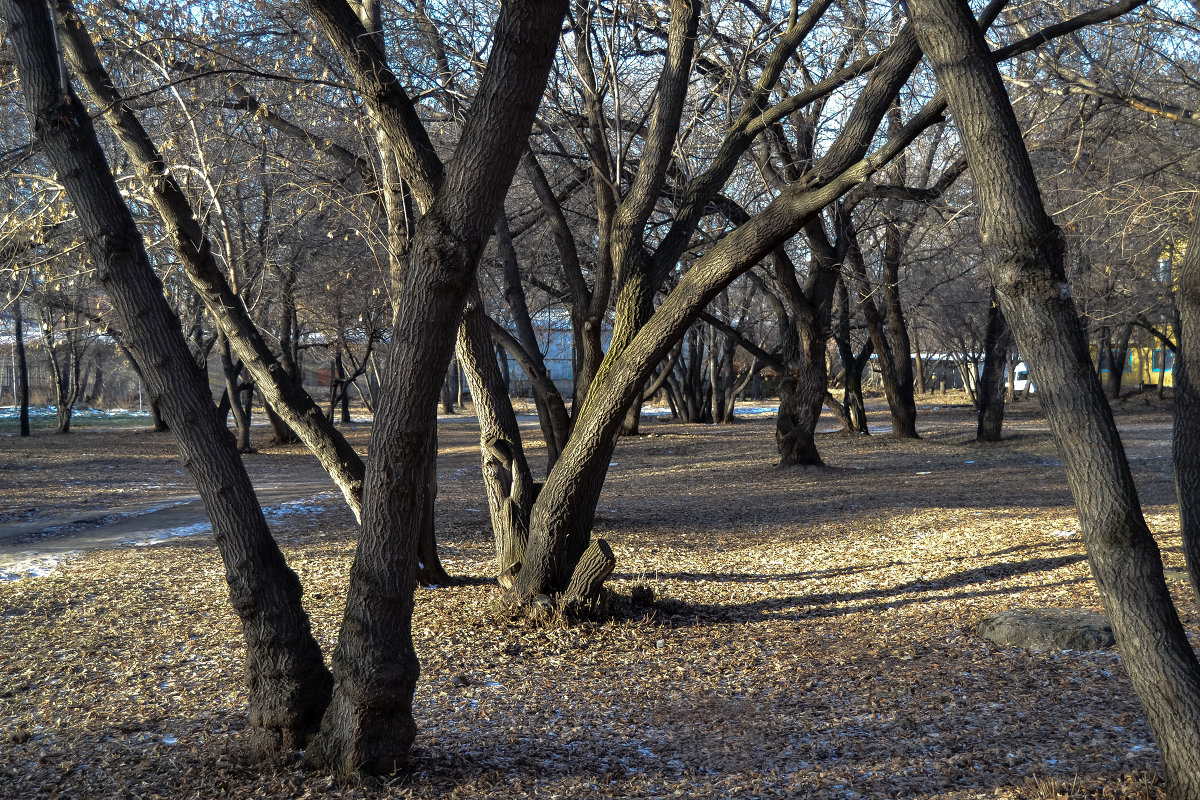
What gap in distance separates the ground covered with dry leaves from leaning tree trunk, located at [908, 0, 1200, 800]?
0.53 m

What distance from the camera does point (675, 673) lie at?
5.11 meters

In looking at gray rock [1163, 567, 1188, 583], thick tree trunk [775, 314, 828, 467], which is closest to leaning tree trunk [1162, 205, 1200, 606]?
gray rock [1163, 567, 1188, 583]

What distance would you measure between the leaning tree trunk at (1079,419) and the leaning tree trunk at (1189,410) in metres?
0.86

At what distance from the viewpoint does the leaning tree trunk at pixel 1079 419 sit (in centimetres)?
286

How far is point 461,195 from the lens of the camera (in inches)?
128

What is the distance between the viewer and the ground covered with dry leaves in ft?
11.7

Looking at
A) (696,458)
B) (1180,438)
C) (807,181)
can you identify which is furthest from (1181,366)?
(696,458)

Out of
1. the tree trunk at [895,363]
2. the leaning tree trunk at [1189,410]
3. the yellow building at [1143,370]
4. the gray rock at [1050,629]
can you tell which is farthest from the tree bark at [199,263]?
the yellow building at [1143,370]

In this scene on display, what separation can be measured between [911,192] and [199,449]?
8834 mm

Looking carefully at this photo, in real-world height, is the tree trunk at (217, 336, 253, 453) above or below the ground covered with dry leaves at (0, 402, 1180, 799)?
above

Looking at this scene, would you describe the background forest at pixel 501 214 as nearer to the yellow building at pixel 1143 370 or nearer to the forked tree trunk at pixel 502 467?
the forked tree trunk at pixel 502 467

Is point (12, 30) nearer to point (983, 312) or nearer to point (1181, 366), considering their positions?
point (1181, 366)

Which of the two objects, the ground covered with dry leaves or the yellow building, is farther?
the yellow building

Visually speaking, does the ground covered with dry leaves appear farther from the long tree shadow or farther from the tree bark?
the tree bark
